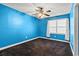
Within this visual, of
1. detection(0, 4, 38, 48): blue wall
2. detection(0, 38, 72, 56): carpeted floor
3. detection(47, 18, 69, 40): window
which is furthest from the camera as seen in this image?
detection(47, 18, 69, 40): window

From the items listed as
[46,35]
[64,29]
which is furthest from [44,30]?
[64,29]

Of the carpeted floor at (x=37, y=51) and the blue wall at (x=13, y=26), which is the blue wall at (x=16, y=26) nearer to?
the blue wall at (x=13, y=26)

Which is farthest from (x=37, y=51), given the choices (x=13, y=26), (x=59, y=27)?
(x=59, y=27)

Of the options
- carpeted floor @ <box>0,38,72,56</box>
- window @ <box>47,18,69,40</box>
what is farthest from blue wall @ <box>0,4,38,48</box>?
window @ <box>47,18,69,40</box>

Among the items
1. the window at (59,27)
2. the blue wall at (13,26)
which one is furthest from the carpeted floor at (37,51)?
the window at (59,27)

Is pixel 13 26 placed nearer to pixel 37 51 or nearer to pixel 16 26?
pixel 16 26

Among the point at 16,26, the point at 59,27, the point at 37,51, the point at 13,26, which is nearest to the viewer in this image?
the point at 37,51

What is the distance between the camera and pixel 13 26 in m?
4.03

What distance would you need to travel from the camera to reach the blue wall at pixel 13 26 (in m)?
3.50

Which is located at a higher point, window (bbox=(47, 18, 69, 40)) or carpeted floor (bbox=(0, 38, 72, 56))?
window (bbox=(47, 18, 69, 40))

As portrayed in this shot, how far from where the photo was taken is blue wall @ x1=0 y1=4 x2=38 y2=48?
11.5ft

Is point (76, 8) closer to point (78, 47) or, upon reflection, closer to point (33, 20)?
point (78, 47)

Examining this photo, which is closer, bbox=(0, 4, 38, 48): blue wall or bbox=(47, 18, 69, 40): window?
bbox=(0, 4, 38, 48): blue wall

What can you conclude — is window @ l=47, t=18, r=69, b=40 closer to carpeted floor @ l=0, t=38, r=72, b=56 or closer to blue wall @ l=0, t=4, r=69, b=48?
blue wall @ l=0, t=4, r=69, b=48
